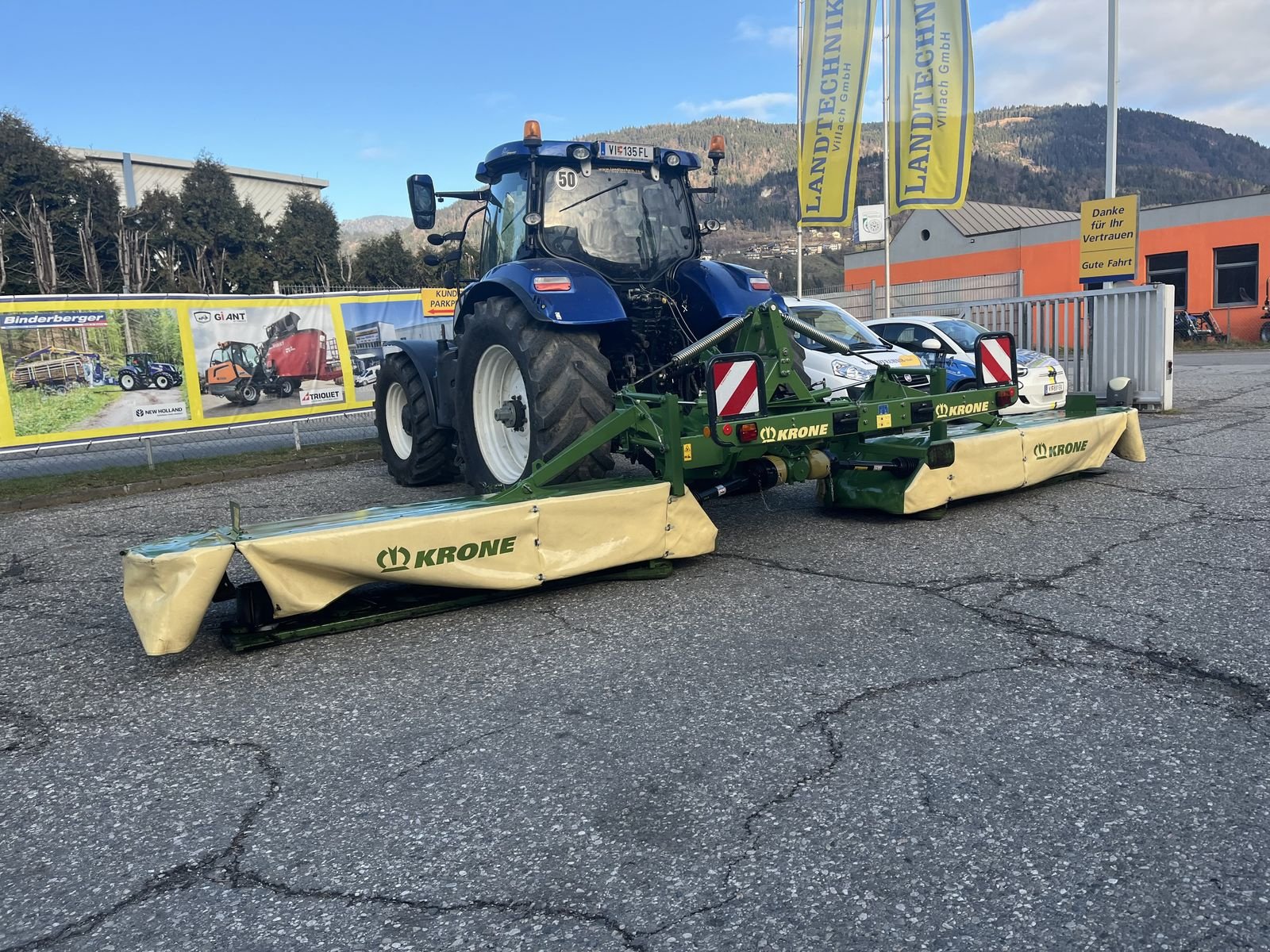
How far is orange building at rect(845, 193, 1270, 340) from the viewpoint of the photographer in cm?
3080

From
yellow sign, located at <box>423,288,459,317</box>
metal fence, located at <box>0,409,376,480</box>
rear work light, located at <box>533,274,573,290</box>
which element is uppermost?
yellow sign, located at <box>423,288,459,317</box>

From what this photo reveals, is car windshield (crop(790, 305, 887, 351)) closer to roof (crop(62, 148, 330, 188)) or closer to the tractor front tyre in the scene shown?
the tractor front tyre

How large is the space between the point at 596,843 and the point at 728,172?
4834 inches

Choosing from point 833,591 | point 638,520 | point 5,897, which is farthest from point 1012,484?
point 5,897

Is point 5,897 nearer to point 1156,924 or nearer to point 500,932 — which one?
point 500,932

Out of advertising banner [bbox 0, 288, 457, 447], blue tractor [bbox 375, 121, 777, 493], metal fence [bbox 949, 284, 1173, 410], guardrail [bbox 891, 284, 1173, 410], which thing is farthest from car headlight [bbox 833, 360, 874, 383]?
advertising banner [bbox 0, 288, 457, 447]

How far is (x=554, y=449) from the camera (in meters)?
5.56

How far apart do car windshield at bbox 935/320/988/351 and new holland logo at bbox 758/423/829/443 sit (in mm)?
7078

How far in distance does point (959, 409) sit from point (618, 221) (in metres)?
2.77

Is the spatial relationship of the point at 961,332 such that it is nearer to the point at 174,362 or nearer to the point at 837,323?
the point at 837,323

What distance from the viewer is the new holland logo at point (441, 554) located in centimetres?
434

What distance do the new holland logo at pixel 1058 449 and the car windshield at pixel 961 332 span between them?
486 cm

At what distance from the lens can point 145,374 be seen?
1149cm

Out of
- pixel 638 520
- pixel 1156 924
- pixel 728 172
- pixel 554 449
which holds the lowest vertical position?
pixel 1156 924
